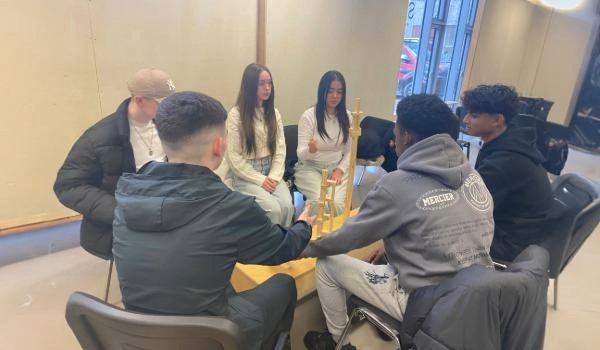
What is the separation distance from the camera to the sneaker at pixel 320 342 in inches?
59.4

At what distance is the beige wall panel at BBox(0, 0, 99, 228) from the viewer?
191cm

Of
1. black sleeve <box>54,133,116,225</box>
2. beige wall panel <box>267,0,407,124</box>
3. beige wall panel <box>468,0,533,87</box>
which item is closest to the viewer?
black sleeve <box>54,133,116,225</box>

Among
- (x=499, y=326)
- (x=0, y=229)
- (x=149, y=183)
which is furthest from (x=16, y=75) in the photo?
(x=499, y=326)

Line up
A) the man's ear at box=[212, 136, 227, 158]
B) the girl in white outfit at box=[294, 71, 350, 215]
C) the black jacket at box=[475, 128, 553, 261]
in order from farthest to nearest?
1. the girl in white outfit at box=[294, 71, 350, 215]
2. the black jacket at box=[475, 128, 553, 261]
3. the man's ear at box=[212, 136, 227, 158]

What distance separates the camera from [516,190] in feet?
5.15

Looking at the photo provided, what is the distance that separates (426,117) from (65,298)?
1.99 m

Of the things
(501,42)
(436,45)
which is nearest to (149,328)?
(436,45)

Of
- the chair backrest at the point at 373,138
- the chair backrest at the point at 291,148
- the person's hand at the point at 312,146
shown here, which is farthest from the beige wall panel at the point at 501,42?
the person's hand at the point at 312,146

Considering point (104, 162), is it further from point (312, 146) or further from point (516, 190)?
point (516, 190)

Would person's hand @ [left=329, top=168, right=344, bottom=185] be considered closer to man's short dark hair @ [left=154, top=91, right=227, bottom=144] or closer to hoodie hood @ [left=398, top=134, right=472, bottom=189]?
hoodie hood @ [left=398, top=134, right=472, bottom=189]

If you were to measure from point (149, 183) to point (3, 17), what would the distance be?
1669 millimetres

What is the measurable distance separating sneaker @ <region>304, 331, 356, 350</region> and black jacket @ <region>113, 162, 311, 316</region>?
69cm

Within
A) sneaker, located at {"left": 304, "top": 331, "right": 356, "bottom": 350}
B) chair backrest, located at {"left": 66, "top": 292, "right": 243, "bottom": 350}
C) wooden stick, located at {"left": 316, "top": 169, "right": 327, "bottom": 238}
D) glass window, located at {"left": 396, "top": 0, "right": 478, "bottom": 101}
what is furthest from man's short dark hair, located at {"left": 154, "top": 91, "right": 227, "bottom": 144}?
glass window, located at {"left": 396, "top": 0, "right": 478, "bottom": 101}

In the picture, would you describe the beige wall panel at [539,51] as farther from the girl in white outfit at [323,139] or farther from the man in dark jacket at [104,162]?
the man in dark jacket at [104,162]
